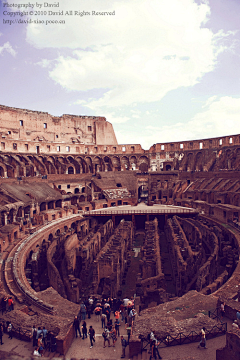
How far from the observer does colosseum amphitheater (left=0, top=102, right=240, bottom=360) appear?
39.3 feet

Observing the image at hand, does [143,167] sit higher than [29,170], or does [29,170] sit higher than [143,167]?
[143,167]

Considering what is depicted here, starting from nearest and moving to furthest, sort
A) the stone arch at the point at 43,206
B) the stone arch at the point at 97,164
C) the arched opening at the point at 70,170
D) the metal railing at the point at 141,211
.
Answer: the metal railing at the point at 141,211, the stone arch at the point at 43,206, the arched opening at the point at 70,170, the stone arch at the point at 97,164

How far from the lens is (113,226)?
1415 inches

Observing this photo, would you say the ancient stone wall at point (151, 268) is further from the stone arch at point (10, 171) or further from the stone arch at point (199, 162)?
the stone arch at point (199, 162)

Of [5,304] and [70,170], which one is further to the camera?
[70,170]

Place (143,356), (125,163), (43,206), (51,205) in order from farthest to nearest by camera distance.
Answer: (125,163) → (51,205) → (43,206) → (143,356)

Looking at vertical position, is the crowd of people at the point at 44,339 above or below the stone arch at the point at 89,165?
below

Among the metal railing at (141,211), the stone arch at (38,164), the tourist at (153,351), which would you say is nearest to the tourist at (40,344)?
the tourist at (153,351)

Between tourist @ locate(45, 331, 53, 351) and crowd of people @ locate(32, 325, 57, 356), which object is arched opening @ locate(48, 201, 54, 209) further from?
tourist @ locate(45, 331, 53, 351)

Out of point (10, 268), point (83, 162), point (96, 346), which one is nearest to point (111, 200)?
point (83, 162)

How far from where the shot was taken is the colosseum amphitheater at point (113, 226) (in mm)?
11984

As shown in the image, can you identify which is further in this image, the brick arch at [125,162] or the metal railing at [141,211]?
the brick arch at [125,162]

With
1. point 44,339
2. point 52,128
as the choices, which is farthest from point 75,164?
point 44,339

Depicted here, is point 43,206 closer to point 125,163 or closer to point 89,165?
point 89,165
